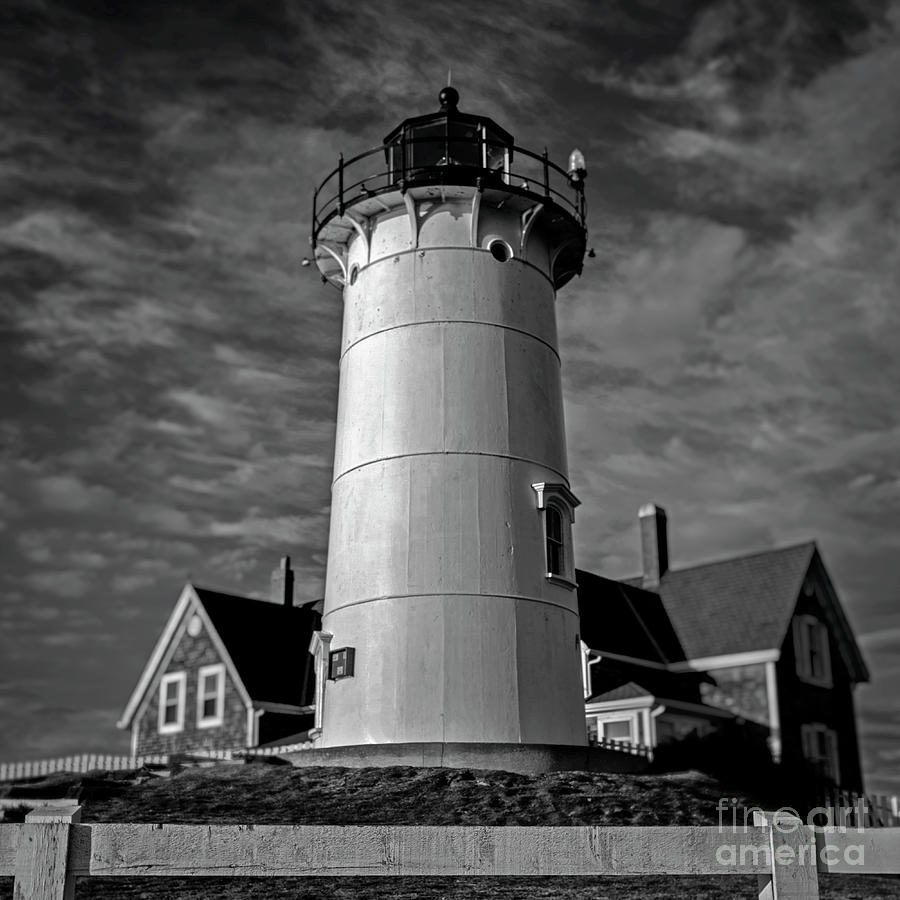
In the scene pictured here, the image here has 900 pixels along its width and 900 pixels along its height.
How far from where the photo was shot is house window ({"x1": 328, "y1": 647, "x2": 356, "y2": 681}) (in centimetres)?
2088

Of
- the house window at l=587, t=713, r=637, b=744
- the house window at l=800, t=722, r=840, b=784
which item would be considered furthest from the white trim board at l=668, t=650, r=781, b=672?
the house window at l=587, t=713, r=637, b=744

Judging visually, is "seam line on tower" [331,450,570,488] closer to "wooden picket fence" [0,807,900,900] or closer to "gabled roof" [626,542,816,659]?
"gabled roof" [626,542,816,659]

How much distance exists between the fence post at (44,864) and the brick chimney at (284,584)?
3219 centimetres

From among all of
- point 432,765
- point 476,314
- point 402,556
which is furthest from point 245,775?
point 476,314

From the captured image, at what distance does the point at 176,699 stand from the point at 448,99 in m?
17.7

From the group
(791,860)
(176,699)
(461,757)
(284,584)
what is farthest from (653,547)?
(791,860)

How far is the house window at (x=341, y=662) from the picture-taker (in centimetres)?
2088

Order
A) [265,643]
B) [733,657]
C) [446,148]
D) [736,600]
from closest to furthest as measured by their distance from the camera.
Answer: [446,148] → [265,643] → [733,657] → [736,600]

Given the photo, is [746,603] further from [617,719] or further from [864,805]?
[864,805]

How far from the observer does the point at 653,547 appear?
37.5 metres

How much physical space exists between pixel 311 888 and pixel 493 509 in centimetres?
1042

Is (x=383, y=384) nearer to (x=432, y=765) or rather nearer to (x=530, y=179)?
(x=530, y=179)

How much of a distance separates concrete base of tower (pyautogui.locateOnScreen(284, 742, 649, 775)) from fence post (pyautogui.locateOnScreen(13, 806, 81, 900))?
542 inches

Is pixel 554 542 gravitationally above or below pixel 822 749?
above
